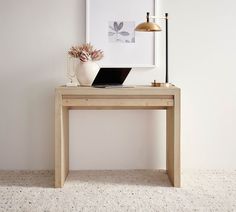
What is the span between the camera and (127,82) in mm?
3436

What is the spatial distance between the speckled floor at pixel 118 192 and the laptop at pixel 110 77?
751 millimetres

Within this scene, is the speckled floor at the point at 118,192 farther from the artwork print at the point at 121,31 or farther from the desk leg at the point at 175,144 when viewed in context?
the artwork print at the point at 121,31

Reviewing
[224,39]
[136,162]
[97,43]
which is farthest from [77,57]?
[224,39]

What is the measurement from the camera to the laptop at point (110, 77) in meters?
3.02

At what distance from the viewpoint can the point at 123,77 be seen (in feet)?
10.3

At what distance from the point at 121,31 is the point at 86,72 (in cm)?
53

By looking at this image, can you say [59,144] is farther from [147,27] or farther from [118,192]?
[147,27]

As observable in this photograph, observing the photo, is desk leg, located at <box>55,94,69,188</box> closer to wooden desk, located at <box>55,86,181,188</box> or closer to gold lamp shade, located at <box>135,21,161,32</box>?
wooden desk, located at <box>55,86,181,188</box>

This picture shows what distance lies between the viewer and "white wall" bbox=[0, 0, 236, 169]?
3.38 meters

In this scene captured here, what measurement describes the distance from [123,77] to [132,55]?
0.35 metres

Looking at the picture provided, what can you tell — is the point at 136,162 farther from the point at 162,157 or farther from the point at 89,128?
the point at 89,128

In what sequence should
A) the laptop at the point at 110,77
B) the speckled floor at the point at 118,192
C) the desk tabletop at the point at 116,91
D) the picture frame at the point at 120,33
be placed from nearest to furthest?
the speckled floor at the point at 118,192, the desk tabletop at the point at 116,91, the laptop at the point at 110,77, the picture frame at the point at 120,33

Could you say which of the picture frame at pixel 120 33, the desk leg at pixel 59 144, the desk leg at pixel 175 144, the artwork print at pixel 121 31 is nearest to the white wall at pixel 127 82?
the picture frame at pixel 120 33

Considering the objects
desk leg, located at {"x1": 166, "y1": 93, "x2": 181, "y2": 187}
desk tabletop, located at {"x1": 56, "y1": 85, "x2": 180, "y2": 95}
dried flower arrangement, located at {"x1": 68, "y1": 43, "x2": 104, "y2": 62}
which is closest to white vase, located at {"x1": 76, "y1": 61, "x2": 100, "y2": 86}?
dried flower arrangement, located at {"x1": 68, "y1": 43, "x2": 104, "y2": 62}
